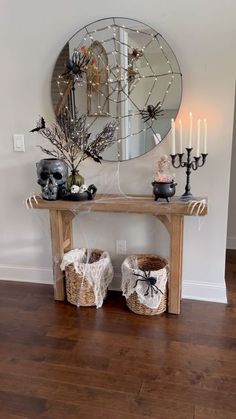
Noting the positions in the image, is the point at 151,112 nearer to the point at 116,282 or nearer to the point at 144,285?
the point at 144,285

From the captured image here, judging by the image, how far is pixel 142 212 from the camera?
215cm

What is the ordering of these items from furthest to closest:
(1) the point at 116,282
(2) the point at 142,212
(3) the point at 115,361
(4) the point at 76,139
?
(1) the point at 116,282 < (4) the point at 76,139 < (2) the point at 142,212 < (3) the point at 115,361

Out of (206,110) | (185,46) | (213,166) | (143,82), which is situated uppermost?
(185,46)

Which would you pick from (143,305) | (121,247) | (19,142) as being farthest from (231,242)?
(19,142)

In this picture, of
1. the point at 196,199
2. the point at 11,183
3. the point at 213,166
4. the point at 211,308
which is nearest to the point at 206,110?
Result: the point at 213,166

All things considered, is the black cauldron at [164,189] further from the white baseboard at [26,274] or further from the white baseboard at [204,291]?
the white baseboard at [26,274]

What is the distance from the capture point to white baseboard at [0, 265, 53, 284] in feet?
9.12

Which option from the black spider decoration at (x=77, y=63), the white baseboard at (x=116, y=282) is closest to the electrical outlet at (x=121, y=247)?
the white baseboard at (x=116, y=282)

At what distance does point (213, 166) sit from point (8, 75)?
158 cm

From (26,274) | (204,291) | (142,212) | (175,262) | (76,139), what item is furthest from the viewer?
(26,274)

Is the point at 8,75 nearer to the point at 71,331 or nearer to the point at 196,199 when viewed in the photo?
the point at 196,199

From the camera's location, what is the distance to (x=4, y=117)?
254 centimetres

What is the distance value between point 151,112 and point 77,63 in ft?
1.97

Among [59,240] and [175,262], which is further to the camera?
[59,240]
